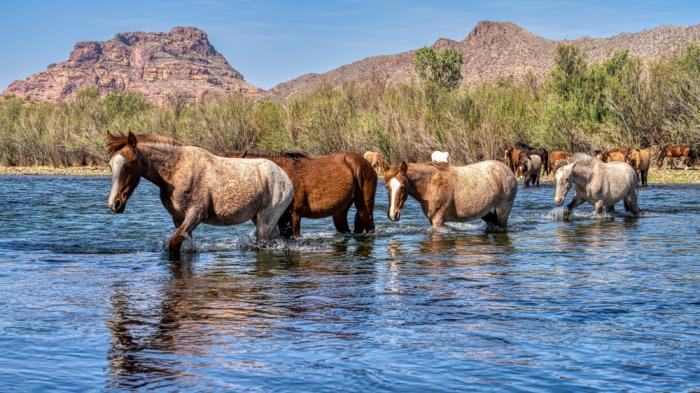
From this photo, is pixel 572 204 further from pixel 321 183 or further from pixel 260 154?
pixel 260 154

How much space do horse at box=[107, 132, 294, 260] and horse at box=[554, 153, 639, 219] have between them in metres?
7.26

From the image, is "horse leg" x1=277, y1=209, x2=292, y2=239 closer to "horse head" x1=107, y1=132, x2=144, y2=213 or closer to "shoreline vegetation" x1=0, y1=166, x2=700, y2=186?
"horse head" x1=107, y1=132, x2=144, y2=213

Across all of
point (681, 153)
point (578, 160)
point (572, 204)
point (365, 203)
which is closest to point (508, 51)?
point (681, 153)

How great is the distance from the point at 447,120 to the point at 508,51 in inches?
4925

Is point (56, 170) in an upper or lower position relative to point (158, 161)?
upper

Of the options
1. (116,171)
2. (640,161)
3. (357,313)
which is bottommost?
(357,313)

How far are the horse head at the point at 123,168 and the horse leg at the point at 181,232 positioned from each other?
83 cm

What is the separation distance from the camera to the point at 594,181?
1798 centimetres

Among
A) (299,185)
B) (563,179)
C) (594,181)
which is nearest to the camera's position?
(299,185)

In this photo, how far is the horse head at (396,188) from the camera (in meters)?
13.9

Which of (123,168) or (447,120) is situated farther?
(447,120)

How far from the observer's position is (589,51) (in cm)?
14750

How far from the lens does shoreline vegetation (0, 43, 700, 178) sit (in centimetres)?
4091

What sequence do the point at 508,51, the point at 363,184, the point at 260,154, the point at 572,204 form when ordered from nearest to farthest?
the point at 260,154 < the point at 363,184 < the point at 572,204 < the point at 508,51
